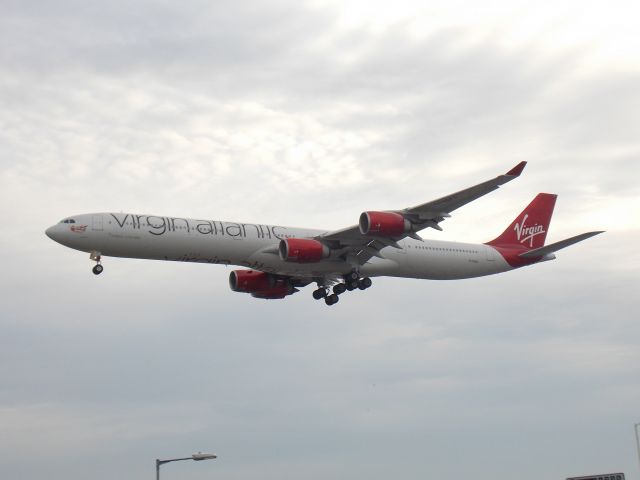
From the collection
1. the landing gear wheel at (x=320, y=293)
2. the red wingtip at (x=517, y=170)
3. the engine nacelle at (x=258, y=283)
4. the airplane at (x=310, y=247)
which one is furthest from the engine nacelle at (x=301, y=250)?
the red wingtip at (x=517, y=170)

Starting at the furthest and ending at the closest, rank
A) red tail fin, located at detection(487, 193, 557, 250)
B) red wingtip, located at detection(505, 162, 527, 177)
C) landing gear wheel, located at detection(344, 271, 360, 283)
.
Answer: red tail fin, located at detection(487, 193, 557, 250) → landing gear wheel, located at detection(344, 271, 360, 283) → red wingtip, located at detection(505, 162, 527, 177)

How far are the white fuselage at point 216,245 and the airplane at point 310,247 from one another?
5 cm

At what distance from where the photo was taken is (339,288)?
5759 centimetres

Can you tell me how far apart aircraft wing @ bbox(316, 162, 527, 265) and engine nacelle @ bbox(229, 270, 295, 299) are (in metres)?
6.47

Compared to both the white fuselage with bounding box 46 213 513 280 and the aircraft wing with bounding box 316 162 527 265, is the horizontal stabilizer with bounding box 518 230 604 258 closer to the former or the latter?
the white fuselage with bounding box 46 213 513 280

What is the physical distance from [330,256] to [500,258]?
13350 millimetres

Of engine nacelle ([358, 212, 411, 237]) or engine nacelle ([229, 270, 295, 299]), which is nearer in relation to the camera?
engine nacelle ([358, 212, 411, 237])

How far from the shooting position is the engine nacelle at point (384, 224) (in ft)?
166

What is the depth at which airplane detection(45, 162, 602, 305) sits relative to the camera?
49.9 metres

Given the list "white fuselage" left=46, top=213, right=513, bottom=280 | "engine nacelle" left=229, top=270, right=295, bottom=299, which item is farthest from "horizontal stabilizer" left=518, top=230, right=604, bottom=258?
"engine nacelle" left=229, top=270, right=295, bottom=299

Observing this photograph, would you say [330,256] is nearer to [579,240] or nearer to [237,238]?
[237,238]

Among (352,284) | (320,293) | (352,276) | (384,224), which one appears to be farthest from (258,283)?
(384,224)

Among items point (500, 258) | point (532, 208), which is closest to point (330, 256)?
point (500, 258)

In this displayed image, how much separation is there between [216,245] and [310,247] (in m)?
5.11
